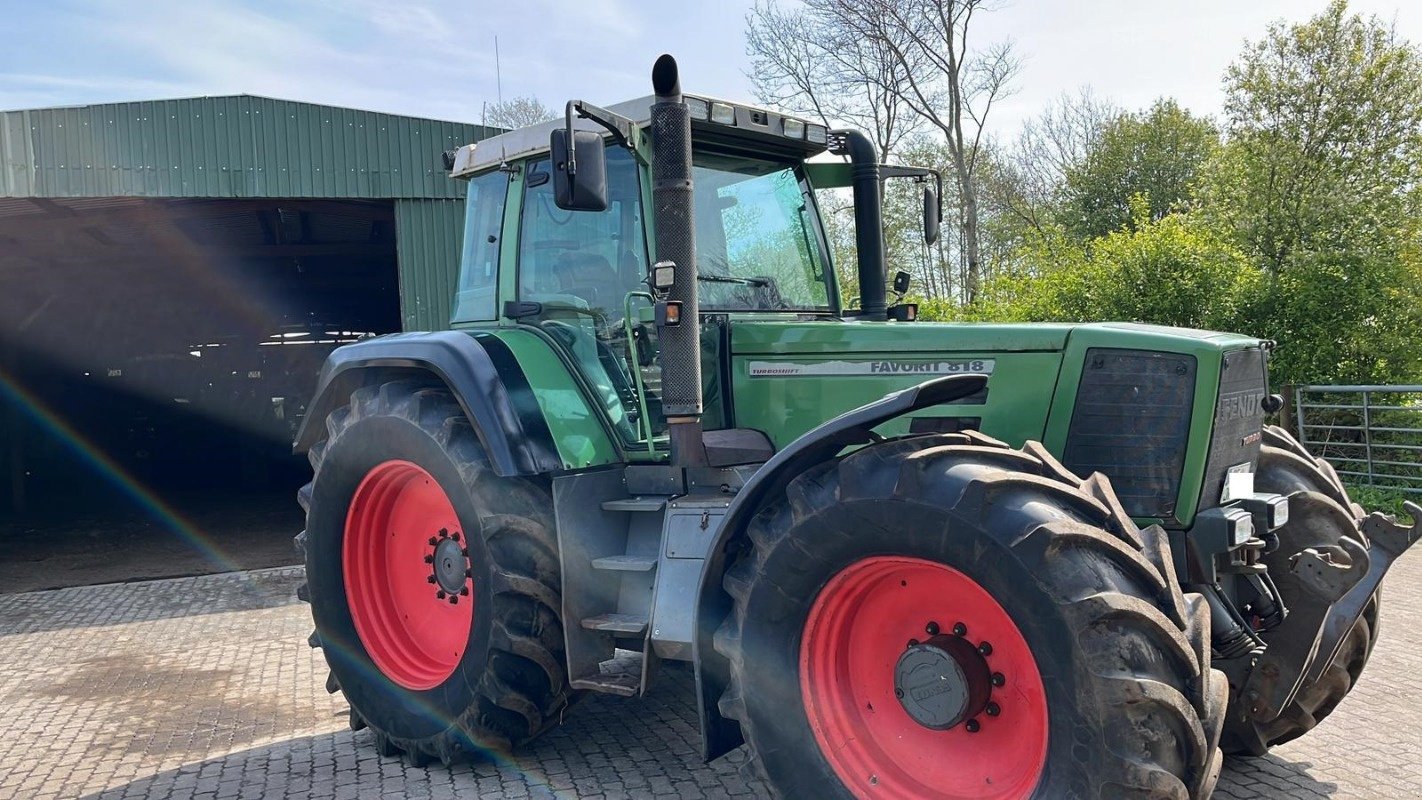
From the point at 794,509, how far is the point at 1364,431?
399 inches

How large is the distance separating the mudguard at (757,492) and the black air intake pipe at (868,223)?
1631 millimetres

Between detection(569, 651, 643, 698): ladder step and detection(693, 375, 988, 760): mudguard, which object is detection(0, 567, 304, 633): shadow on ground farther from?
detection(693, 375, 988, 760): mudguard

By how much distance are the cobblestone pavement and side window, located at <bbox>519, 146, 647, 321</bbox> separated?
6.15 feet

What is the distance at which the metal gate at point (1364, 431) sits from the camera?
10.7 m

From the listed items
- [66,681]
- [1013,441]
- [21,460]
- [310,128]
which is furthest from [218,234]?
[1013,441]

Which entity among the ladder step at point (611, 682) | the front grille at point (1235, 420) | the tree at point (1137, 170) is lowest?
the ladder step at point (611, 682)

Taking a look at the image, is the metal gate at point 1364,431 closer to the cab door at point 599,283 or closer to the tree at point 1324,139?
the tree at point 1324,139

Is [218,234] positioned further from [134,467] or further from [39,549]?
[134,467]

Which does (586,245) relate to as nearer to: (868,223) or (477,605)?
(868,223)

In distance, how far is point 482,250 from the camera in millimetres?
5008

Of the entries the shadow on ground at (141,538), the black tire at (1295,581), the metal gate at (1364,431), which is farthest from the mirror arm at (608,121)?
the metal gate at (1364,431)

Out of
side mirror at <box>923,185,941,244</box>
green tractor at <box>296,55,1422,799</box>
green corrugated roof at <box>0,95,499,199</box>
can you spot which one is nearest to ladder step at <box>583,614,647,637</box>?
green tractor at <box>296,55,1422,799</box>

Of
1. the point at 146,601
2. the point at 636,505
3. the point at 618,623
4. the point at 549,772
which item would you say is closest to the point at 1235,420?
the point at 636,505

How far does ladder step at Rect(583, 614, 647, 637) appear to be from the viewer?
387 centimetres
